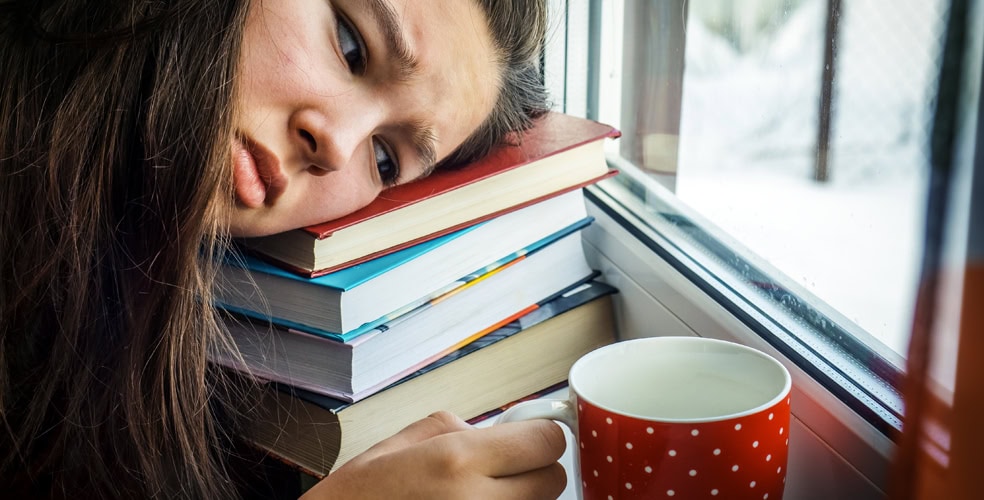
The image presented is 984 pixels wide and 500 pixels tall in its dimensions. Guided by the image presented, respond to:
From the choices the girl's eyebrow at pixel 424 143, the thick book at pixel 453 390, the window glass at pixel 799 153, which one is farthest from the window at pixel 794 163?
the girl's eyebrow at pixel 424 143

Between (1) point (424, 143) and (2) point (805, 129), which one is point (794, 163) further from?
(1) point (424, 143)

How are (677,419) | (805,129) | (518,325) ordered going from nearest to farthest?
(677,419), (805,129), (518,325)

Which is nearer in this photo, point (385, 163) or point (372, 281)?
point (372, 281)

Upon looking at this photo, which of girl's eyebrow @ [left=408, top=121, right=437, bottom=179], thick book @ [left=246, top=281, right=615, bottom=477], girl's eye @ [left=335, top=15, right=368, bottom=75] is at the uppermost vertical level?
girl's eye @ [left=335, top=15, right=368, bottom=75]

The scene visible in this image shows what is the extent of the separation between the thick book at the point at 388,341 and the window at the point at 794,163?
14cm

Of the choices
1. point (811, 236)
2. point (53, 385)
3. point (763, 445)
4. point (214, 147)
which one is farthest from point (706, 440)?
point (53, 385)

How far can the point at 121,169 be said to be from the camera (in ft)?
2.17

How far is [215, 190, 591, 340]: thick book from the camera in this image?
619 mm

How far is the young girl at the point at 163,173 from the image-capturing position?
624mm

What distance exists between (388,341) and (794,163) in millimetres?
333

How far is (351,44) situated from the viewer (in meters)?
0.66

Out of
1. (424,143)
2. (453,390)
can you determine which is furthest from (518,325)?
(424,143)

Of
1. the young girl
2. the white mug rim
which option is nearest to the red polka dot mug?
the white mug rim

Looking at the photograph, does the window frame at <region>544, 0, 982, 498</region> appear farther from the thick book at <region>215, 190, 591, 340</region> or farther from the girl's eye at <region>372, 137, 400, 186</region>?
the girl's eye at <region>372, 137, 400, 186</region>
